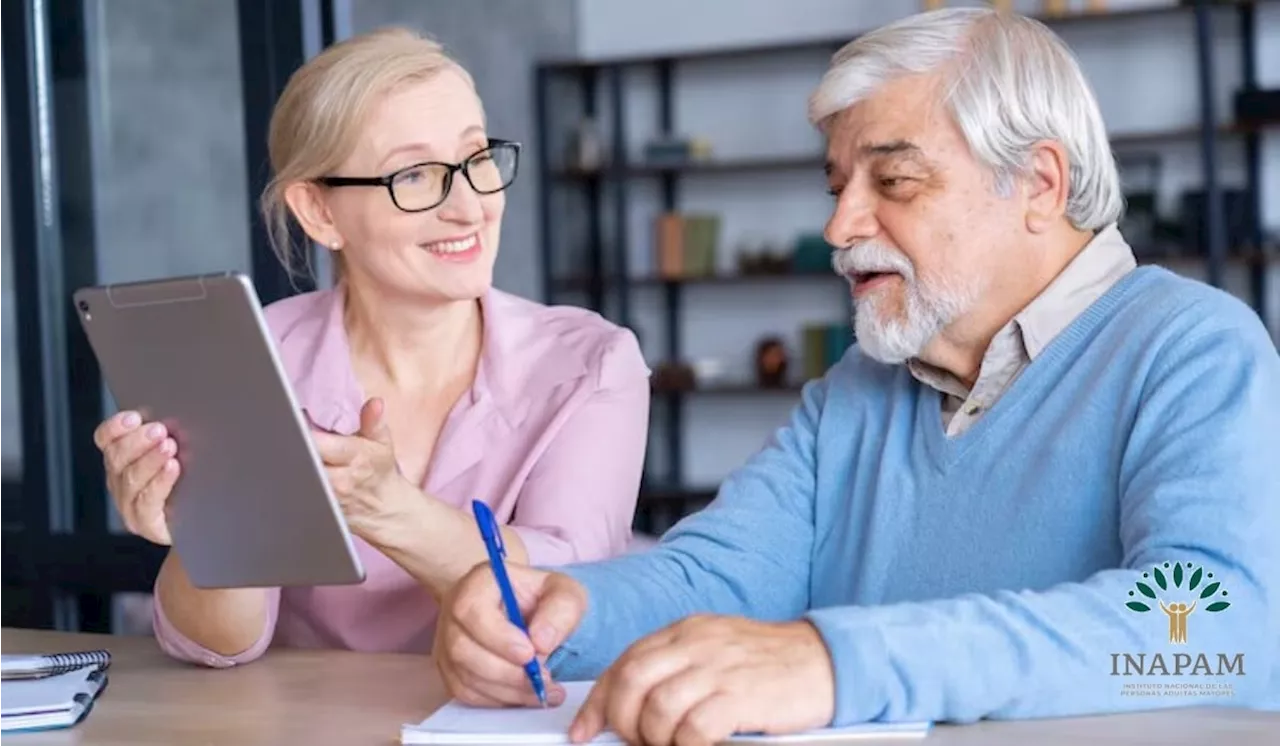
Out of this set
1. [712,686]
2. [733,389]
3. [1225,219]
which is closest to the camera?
[712,686]

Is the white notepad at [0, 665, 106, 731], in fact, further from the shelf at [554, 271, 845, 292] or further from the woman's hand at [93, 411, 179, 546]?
the shelf at [554, 271, 845, 292]

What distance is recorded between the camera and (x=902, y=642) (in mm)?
1246

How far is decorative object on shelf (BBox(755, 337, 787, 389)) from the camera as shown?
645 cm

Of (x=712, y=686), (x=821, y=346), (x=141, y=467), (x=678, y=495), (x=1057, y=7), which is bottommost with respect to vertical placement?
(x=678, y=495)

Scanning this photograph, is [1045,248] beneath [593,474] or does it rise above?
above

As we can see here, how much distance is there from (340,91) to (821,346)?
4459 mm

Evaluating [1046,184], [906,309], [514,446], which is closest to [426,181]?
[514,446]

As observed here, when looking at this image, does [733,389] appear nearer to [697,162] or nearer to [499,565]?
[697,162]

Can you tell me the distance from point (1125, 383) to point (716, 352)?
5285 millimetres

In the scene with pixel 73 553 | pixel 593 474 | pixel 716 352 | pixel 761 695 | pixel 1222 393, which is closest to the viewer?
pixel 761 695

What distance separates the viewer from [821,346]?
6371 mm

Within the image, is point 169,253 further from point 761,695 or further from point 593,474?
point 761,695

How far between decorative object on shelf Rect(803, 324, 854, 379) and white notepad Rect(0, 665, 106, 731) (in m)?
4.89

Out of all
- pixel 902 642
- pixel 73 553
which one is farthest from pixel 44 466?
pixel 902 642
